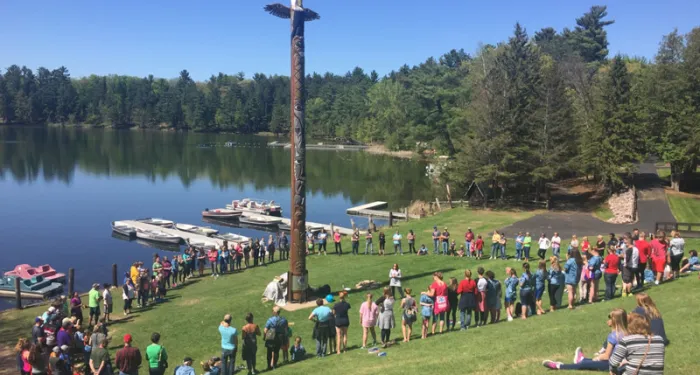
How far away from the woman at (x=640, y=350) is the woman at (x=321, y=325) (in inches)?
300

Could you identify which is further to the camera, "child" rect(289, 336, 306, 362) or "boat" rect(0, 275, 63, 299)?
"boat" rect(0, 275, 63, 299)

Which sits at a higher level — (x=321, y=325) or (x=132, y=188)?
(x=321, y=325)

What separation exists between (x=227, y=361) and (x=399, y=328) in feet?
17.7

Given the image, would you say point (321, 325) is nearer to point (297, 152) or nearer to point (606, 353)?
point (606, 353)

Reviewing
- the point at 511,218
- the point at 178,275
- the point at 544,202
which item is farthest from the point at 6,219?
the point at 544,202

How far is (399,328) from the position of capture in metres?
15.5

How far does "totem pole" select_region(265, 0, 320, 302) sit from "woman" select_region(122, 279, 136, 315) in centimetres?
650

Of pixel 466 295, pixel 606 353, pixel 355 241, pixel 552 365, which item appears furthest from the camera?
pixel 355 241

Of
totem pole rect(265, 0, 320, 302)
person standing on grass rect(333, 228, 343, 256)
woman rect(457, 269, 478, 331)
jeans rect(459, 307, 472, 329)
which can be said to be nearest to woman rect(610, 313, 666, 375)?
woman rect(457, 269, 478, 331)

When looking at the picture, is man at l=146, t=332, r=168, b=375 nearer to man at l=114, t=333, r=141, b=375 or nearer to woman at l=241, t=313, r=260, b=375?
man at l=114, t=333, r=141, b=375

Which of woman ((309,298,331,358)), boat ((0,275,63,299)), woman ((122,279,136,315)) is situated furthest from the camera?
boat ((0,275,63,299))

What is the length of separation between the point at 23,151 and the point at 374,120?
7650cm

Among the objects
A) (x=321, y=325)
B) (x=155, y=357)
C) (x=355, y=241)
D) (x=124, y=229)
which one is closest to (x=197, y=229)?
(x=124, y=229)

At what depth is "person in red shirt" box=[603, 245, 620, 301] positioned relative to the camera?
14.2 m
